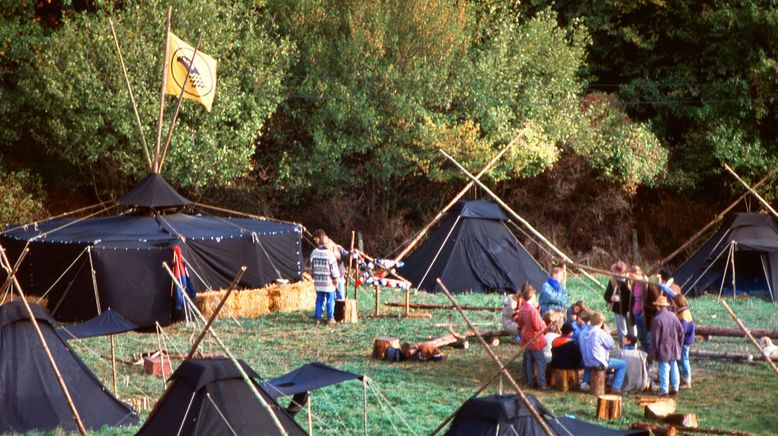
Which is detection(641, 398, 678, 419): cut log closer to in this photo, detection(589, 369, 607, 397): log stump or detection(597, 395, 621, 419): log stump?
detection(597, 395, 621, 419): log stump

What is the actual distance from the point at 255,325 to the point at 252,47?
11.4m

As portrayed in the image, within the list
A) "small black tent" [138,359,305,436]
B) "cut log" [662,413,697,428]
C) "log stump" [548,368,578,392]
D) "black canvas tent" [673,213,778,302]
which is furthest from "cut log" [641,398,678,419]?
"black canvas tent" [673,213,778,302]

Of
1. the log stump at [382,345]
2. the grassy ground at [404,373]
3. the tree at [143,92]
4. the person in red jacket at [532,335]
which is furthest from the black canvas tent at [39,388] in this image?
the tree at [143,92]

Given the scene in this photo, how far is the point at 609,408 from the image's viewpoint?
12695 millimetres

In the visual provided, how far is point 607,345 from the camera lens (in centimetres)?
1369

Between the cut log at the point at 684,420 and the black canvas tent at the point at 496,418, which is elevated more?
the black canvas tent at the point at 496,418

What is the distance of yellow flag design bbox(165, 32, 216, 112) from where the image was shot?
76.3 feet

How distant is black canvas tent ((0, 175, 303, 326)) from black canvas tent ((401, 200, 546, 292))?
9.07 ft

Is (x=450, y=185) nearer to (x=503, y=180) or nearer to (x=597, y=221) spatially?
(x=503, y=180)

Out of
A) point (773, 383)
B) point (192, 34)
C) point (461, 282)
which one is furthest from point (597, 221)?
point (773, 383)

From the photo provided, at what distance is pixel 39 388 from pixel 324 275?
744 cm

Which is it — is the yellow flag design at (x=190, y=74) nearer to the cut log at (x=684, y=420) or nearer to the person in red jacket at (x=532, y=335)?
the person in red jacket at (x=532, y=335)

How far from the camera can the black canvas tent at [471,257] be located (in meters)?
24.1

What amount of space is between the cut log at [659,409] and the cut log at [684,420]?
0.29m
